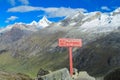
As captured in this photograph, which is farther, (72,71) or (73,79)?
(72,71)

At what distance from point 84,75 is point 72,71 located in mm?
2009

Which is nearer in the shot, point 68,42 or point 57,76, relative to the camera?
point 57,76

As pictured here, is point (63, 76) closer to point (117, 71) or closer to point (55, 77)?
point (55, 77)

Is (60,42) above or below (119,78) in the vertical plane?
above

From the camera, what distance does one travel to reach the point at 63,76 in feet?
113

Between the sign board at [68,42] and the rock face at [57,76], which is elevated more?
the sign board at [68,42]

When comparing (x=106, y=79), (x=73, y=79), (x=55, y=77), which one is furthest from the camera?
(x=106, y=79)

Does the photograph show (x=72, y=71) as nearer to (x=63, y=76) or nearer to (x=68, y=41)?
(x=68, y=41)

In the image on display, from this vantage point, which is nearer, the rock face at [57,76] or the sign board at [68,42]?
the rock face at [57,76]

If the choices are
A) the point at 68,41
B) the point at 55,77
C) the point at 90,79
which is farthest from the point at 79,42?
the point at 55,77

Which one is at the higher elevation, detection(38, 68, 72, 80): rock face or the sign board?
the sign board

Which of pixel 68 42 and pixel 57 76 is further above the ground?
pixel 68 42

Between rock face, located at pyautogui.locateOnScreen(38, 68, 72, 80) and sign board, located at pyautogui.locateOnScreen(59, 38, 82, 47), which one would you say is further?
sign board, located at pyautogui.locateOnScreen(59, 38, 82, 47)

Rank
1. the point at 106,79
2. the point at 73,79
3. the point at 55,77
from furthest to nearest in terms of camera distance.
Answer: the point at 106,79 < the point at 73,79 < the point at 55,77
